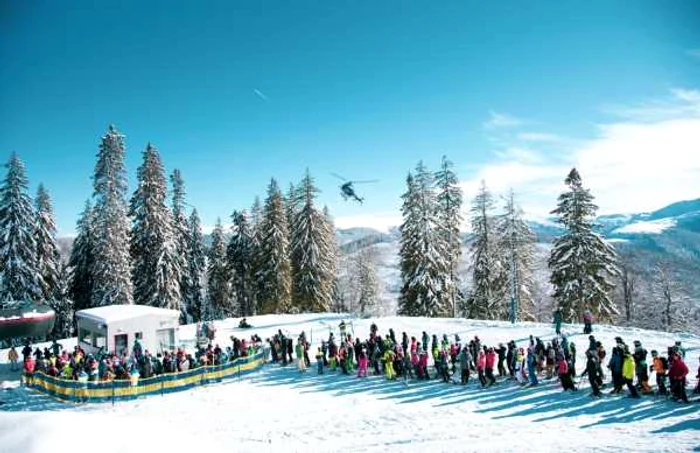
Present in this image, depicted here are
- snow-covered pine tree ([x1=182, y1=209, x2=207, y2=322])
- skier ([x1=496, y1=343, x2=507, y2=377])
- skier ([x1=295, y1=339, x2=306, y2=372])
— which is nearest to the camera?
skier ([x1=496, y1=343, x2=507, y2=377])

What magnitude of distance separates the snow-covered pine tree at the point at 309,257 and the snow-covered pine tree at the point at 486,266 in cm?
1443

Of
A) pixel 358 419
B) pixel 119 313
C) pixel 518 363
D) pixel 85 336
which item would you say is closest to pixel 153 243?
pixel 85 336

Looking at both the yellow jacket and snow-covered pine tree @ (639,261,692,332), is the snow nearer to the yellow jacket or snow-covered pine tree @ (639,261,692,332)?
the yellow jacket

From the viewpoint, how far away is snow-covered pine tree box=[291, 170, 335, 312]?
45.8m

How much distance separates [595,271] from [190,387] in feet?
94.0

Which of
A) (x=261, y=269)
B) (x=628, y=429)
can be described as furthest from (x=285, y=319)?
(x=628, y=429)

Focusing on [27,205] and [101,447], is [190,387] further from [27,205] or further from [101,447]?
[27,205]

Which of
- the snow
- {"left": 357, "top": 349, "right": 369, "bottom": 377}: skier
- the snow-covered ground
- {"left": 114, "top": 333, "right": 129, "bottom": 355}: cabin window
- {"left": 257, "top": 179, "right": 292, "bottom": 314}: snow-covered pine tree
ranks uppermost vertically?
{"left": 257, "top": 179, "right": 292, "bottom": 314}: snow-covered pine tree

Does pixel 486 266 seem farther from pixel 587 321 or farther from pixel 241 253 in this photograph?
pixel 241 253

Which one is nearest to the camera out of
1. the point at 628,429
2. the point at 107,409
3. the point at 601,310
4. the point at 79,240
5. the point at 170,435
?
the point at 170,435

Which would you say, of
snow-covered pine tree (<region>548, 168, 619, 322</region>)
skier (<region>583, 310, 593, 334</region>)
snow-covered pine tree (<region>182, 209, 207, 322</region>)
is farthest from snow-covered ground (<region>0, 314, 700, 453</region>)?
snow-covered pine tree (<region>182, 209, 207, 322</region>)

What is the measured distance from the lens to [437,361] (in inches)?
749

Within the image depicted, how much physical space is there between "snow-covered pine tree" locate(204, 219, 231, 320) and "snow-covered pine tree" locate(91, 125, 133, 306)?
17256 millimetres

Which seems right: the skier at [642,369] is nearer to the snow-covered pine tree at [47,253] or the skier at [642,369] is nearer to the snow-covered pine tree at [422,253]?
the snow-covered pine tree at [422,253]
